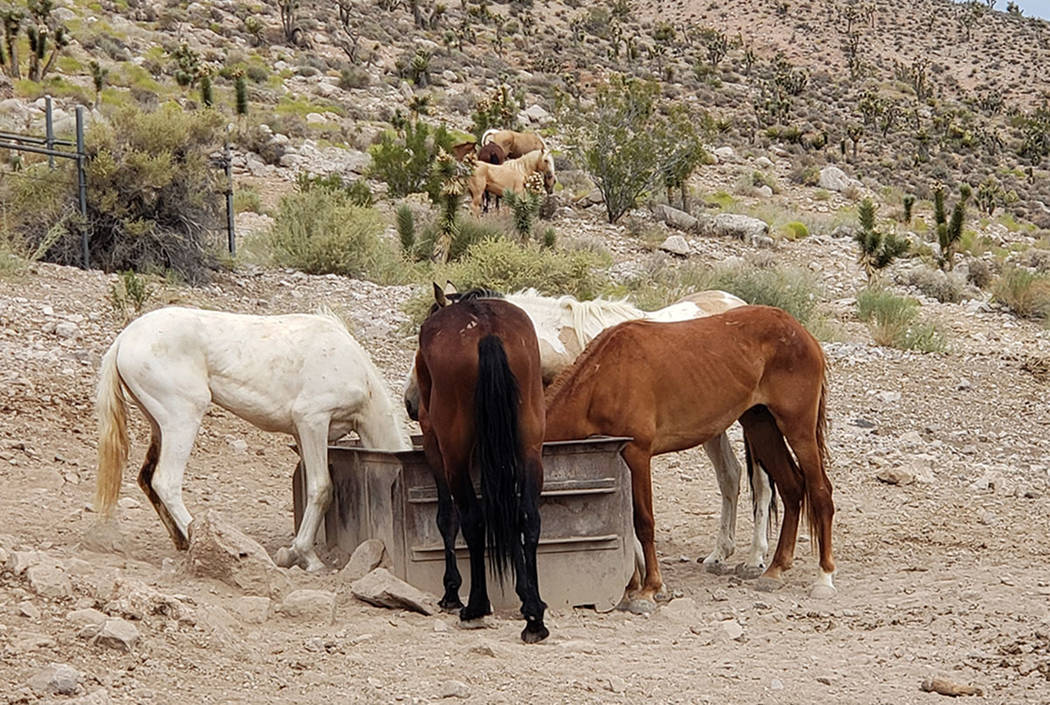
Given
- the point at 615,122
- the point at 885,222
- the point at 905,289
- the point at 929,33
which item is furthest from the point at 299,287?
the point at 929,33

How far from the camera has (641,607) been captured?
7.15 metres

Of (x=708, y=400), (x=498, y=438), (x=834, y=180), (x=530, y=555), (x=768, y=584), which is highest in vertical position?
(x=498, y=438)

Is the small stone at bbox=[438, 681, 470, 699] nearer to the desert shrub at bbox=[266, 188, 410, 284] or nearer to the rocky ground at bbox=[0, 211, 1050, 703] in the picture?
the rocky ground at bbox=[0, 211, 1050, 703]

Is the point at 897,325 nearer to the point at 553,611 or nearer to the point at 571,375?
the point at 571,375

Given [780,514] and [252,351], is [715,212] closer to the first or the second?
[780,514]

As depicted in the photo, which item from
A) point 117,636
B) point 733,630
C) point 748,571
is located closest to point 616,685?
point 733,630

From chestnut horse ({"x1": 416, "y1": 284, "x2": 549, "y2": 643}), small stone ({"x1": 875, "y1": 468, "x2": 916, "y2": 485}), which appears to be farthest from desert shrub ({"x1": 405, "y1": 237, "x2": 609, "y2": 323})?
chestnut horse ({"x1": 416, "y1": 284, "x2": 549, "y2": 643})

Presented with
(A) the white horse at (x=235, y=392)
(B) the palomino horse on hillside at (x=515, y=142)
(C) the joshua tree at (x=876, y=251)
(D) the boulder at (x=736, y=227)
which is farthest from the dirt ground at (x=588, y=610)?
(B) the palomino horse on hillside at (x=515, y=142)

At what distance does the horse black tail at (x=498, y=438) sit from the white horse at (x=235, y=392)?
1.60 metres

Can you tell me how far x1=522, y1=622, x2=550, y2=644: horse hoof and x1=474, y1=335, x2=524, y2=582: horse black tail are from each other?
43cm

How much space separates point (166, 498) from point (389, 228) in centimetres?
1547

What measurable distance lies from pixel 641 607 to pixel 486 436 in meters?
1.40

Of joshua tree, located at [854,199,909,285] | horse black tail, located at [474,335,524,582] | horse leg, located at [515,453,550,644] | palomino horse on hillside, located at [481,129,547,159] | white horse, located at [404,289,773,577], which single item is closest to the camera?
horse leg, located at [515,453,550,644]

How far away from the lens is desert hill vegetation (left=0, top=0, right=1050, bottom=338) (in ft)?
54.9
